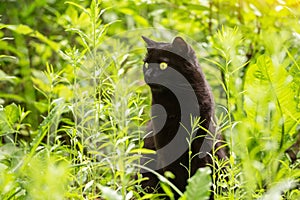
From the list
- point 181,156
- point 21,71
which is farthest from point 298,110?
point 21,71

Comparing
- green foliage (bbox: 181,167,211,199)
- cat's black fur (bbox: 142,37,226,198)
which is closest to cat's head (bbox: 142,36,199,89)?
cat's black fur (bbox: 142,37,226,198)

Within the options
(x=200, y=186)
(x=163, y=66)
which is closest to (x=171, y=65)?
(x=163, y=66)

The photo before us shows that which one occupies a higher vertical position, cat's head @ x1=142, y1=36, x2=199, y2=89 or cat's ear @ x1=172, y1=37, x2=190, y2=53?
cat's ear @ x1=172, y1=37, x2=190, y2=53

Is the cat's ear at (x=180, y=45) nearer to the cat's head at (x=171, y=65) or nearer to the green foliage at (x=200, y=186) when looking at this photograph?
the cat's head at (x=171, y=65)

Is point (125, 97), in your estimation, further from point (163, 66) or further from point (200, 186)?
point (163, 66)

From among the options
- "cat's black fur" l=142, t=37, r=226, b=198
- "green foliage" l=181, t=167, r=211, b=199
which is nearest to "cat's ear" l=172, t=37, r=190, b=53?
"cat's black fur" l=142, t=37, r=226, b=198

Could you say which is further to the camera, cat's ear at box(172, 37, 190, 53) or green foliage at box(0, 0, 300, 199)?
cat's ear at box(172, 37, 190, 53)

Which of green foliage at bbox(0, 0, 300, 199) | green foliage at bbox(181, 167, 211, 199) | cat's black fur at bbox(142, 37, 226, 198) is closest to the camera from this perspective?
green foliage at bbox(181, 167, 211, 199)

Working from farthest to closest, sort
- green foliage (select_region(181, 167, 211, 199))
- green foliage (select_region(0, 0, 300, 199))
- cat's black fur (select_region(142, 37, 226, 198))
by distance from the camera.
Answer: cat's black fur (select_region(142, 37, 226, 198)) → green foliage (select_region(0, 0, 300, 199)) → green foliage (select_region(181, 167, 211, 199))

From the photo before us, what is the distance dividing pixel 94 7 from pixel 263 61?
2.50 feet

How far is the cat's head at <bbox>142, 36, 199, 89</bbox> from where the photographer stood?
251 cm

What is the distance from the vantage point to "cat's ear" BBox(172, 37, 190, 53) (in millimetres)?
2496

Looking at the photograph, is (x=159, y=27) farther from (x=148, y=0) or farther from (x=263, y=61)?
(x=263, y=61)

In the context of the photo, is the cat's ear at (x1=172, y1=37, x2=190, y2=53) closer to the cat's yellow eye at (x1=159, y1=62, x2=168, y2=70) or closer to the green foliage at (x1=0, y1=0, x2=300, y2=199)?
the cat's yellow eye at (x1=159, y1=62, x2=168, y2=70)
